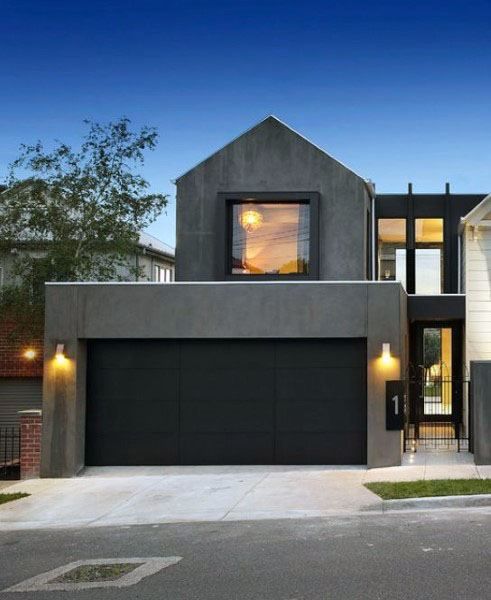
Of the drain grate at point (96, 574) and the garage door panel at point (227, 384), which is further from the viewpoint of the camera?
the garage door panel at point (227, 384)

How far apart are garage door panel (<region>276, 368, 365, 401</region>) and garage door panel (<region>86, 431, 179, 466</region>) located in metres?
2.69

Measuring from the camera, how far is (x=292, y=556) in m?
8.64

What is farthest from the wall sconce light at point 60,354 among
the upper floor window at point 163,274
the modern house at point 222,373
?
the upper floor window at point 163,274

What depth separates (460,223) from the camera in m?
20.3

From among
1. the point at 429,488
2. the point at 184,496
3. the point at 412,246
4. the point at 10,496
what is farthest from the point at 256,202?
the point at 10,496

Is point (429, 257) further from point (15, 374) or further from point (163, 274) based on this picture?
point (163, 274)

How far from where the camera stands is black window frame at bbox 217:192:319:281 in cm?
1862

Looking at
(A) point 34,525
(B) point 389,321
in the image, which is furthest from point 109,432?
(B) point 389,321

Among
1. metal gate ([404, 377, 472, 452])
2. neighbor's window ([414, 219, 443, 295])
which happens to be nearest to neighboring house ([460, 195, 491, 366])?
metal gate ([404, 377, 472, 452])

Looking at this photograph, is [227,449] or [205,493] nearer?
[205,493]

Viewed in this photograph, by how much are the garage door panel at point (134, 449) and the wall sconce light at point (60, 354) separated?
1891mm

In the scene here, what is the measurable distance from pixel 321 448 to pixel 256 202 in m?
6.77

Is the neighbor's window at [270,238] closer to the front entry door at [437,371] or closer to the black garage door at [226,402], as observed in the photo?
the black garage door at [226,402]

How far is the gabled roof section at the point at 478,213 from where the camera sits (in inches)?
758
